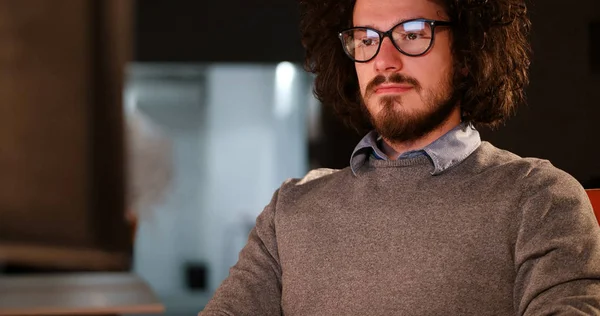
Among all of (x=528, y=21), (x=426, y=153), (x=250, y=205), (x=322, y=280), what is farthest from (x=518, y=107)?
(x=250, y=205)

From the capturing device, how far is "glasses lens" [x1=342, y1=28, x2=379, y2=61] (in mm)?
1813

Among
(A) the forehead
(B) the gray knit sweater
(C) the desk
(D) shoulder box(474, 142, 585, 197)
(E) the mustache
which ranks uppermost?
(A) the forehead

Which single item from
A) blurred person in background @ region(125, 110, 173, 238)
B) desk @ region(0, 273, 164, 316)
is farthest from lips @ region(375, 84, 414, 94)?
blurred person in background @ region(125, 110, 173, 238)

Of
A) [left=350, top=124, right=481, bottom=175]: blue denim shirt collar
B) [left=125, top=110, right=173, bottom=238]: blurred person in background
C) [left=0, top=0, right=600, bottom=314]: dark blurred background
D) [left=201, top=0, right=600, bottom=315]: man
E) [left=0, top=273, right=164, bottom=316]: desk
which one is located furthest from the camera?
[left=125, top=110, right=173, bottom=238]: blurred person in background

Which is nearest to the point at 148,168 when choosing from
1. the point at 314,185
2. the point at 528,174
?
the point at 314,185

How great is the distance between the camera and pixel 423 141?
181 centimetres

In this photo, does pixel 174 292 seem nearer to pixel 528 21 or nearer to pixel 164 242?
pixel 164 242

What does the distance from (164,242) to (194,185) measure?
0.61 meters

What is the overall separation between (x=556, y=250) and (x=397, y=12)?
0.63 meters

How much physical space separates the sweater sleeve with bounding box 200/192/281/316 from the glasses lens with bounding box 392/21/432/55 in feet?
1.46

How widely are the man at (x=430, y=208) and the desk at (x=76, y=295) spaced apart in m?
0.70

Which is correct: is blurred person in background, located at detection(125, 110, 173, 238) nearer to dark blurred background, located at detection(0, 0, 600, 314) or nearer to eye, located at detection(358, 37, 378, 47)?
dark blurred background, located at detection(0, 0, 600, 314)

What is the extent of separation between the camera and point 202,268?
26.2 ft

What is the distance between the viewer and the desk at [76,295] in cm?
232
